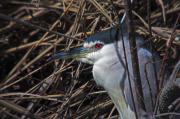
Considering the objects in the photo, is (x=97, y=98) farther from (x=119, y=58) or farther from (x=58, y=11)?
(x=58, y=11)

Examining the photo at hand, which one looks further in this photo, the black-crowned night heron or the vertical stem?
the black-crowned night heron

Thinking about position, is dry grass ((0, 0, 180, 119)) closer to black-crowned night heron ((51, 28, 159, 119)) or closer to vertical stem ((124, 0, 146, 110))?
black-crowned night heron ((51, 28, 159, 119))


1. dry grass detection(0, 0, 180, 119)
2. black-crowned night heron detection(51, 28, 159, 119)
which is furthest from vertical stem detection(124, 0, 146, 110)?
dry grass detection(0, 0, 180, 119)

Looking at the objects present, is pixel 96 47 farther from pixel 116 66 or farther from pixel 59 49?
pixel 59 49

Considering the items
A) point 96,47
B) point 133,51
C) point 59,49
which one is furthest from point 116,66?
point 59,49

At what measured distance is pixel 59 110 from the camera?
7.22 ft

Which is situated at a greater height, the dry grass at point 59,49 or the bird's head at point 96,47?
the bird's head at point 96,47

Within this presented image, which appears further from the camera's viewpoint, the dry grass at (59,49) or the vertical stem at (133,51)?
the dry grass at (59,49)

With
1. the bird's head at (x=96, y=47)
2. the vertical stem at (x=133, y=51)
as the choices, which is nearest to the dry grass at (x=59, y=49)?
the bird's head at (x=96, y=47)

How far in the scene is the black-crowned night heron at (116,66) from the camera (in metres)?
1.91

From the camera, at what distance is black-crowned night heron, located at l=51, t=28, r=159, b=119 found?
1.91 metres

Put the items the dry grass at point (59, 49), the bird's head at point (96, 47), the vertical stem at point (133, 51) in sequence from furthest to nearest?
the dry grass at point (59, 49), the bird's head at point (96, 47), the vertical stem at point (133, 51)

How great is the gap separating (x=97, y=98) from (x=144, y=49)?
436 millimetres

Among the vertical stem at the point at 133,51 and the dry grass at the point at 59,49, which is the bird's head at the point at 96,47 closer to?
the dry grass at the point at 59,49
